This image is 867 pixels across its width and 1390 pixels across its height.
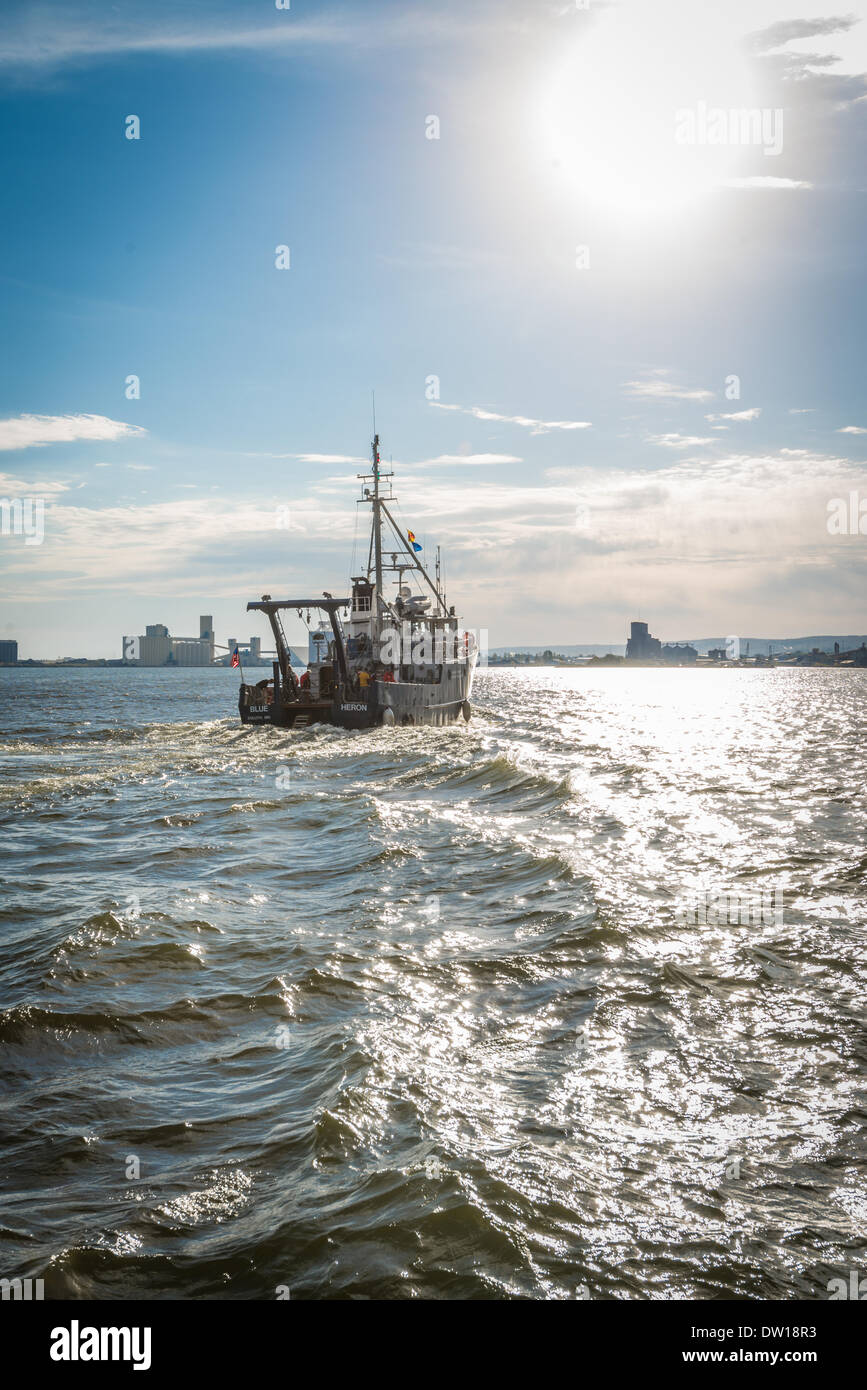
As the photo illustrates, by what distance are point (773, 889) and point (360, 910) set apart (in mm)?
7102

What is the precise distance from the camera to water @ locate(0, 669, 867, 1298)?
17.6ft

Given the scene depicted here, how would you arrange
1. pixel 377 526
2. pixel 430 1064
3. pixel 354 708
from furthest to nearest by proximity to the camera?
pixel 377 526, pixel 354 708, pixel 430 1064

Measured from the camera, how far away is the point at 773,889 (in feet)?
48.4

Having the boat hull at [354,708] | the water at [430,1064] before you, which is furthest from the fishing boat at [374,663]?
the water at [430,1064]

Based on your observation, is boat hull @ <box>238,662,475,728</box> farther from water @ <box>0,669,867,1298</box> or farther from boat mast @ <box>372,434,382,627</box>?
water @ <box>0,669,867,1298</box>

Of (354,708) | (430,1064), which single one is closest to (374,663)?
(354,708)

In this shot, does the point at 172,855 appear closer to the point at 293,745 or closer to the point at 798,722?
the point at 293,745

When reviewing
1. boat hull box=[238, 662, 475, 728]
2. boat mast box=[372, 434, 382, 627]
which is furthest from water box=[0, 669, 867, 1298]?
boat mast box=[372, 434, 382, 627]

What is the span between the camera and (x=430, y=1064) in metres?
7.91

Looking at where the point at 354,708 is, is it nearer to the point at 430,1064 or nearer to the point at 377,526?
the point at 377,526

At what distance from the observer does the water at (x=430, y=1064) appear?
5363 mm

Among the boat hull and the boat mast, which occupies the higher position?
the boat mast
